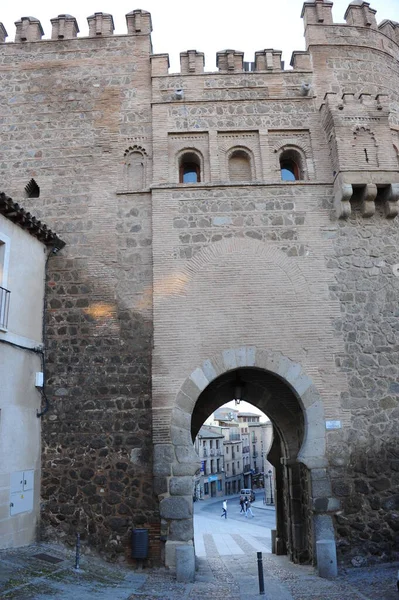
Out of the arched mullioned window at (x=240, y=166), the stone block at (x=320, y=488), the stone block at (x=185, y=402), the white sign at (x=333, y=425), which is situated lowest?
the stone block at (x=320, y=488)

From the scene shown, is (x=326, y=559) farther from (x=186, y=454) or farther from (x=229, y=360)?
(x=229, y=360)

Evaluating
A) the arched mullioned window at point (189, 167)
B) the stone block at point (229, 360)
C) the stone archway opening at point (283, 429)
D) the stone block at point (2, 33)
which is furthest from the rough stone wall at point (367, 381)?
the stone block at point (2, 33)

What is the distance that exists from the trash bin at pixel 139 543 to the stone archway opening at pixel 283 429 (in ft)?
8.51

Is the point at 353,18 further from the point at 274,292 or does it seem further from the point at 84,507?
the point at 84,507

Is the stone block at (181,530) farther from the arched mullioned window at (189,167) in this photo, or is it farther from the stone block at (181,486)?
the arched mullioned window at (189,167)

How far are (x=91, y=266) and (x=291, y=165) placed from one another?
15.5 feet

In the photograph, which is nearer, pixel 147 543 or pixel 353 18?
pixel 147 543

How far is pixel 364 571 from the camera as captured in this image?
7.56m

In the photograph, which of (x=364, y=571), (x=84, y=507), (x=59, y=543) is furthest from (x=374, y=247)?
(x=59, y=543)

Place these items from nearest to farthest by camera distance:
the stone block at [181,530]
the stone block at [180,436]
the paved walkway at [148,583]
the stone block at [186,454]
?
1. the paved walkway at [148,583]
2. the stone block at [181,530]
3. the stone block at [186,454]
4. the stone block at [180,436]

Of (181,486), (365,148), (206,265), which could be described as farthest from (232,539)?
(365,148)

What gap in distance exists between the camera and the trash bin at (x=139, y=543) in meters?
7.75

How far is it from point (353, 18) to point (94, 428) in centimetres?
1065

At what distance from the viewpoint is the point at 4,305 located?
25.8ft
